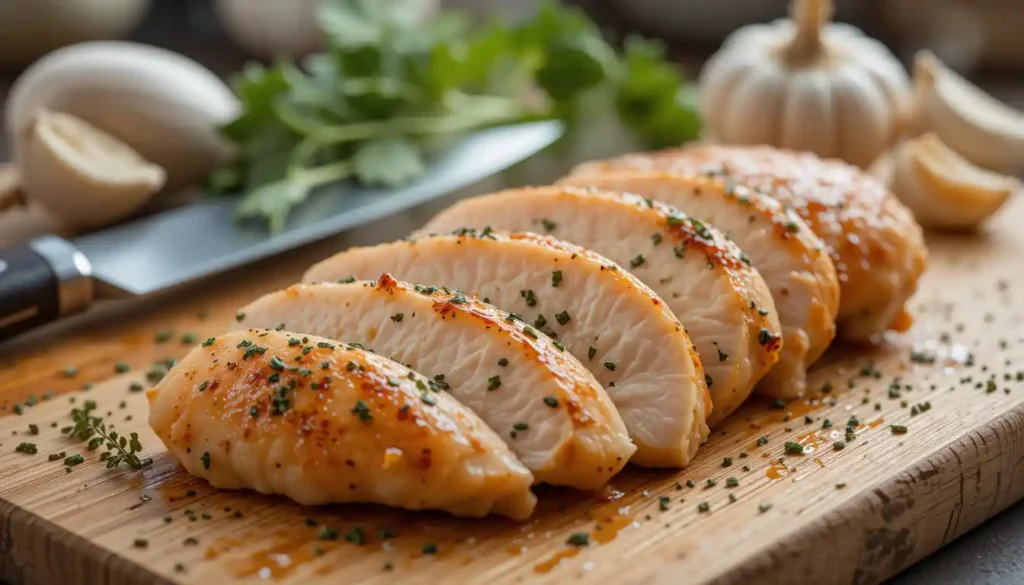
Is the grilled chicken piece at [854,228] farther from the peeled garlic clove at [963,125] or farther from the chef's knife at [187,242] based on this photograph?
the peeled garlic clove at [963,125]

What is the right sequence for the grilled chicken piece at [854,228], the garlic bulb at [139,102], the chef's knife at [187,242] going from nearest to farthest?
the grilled chicken piece at [854,228]
the chef's knife at [187,242]
the garlic bulb at [139,102]

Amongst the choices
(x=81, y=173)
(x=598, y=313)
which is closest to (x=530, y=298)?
(x=598, y=313)

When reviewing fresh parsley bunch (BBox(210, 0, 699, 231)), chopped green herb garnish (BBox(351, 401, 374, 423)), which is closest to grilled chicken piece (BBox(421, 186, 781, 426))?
chopped green herb garnish (BBox(351, 401, 374, 423))

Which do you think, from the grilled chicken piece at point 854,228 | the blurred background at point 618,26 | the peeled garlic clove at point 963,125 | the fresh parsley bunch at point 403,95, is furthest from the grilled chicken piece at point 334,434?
the blurred background at point 618,26

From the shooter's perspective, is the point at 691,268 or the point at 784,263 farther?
the point at 784,263

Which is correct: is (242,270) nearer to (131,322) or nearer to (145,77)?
(131,322)

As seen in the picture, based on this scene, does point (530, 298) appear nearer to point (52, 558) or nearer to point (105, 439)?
point (105, 439)
